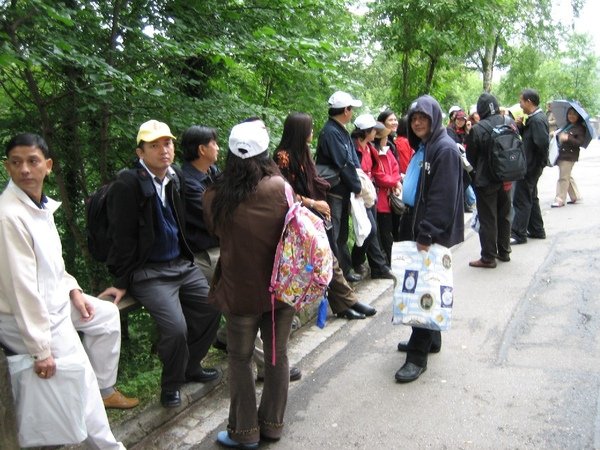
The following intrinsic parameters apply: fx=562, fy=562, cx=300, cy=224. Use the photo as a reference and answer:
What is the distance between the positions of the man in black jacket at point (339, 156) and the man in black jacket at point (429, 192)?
3.66ft

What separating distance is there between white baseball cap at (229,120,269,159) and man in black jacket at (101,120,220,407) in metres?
0.70

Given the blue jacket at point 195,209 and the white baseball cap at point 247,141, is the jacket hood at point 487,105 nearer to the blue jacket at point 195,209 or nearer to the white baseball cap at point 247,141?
the blue jacket at point 195,209

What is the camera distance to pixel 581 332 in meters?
4.73

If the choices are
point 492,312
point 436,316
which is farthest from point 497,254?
point 436,316

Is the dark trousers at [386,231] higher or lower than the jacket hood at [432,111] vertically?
lower

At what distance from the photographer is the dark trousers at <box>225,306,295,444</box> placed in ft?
10.4

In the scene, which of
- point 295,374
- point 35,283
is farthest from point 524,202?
point 35,283

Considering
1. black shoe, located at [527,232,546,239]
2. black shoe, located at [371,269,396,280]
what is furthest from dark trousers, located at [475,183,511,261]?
black shoe, located at [527,232,546,239]

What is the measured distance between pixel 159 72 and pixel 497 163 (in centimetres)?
387

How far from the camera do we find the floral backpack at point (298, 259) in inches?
116

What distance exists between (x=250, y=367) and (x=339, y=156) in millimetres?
2580

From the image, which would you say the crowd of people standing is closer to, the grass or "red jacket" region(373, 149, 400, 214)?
the grass

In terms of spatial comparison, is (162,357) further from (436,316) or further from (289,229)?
(436,316)

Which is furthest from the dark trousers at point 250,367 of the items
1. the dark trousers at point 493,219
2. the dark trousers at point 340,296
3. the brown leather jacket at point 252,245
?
the dark trousers at point 493,219
